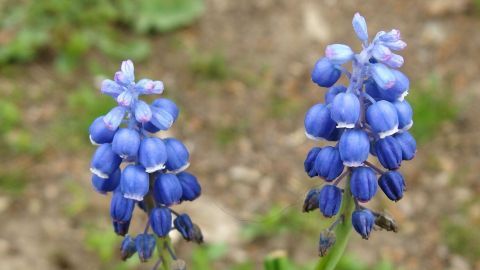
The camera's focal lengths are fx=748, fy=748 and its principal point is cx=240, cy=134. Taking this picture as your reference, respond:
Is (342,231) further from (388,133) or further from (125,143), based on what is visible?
(125,143)

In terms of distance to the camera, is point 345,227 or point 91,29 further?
point 91,29

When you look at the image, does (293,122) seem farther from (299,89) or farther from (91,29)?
(91,29)

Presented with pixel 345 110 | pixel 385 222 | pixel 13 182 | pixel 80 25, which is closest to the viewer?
pixel 345 110

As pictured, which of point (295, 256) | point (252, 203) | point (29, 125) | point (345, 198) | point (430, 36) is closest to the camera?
point (345, 198)

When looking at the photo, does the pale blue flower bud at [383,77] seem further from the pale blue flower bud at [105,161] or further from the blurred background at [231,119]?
the blurred background at [231,119]

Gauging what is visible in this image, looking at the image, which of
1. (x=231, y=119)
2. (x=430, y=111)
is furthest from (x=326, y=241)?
(x=231, y=119)

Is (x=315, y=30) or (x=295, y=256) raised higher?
(x=315, y=30)

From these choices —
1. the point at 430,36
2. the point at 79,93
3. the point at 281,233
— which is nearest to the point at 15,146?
the point at 79,93
